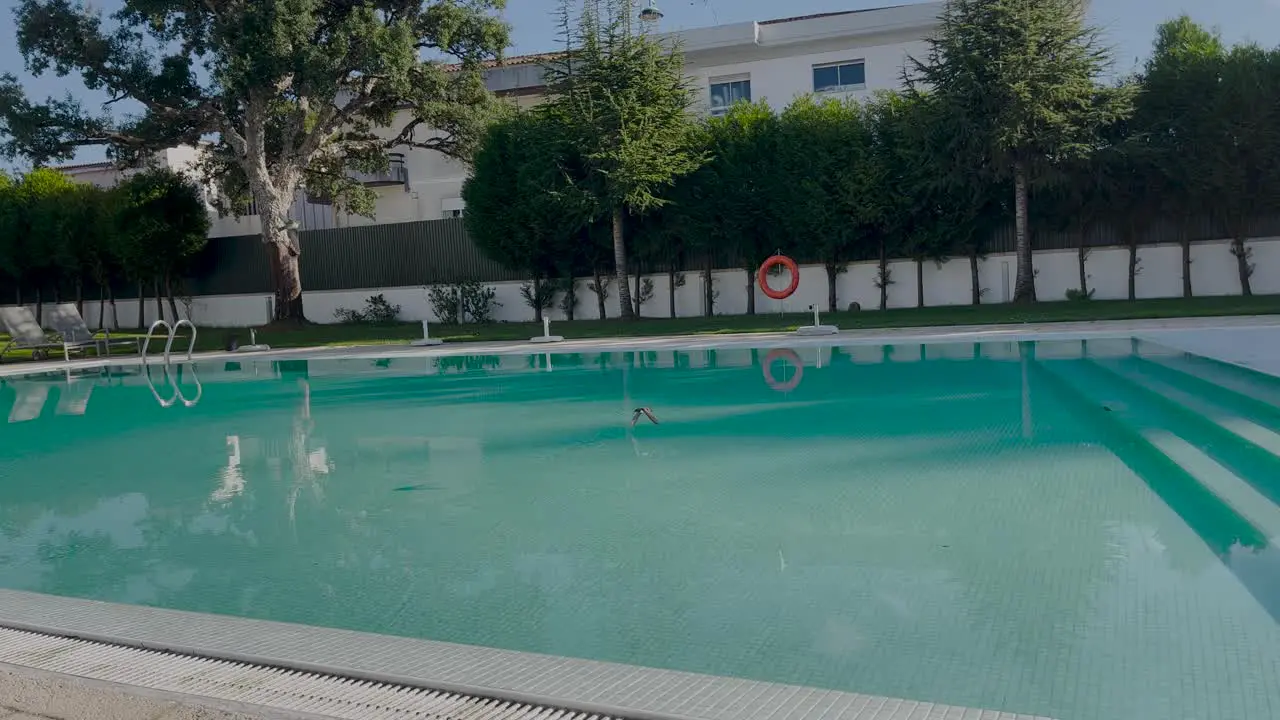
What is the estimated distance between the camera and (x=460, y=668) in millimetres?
A: 3080

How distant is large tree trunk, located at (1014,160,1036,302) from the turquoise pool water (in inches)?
365

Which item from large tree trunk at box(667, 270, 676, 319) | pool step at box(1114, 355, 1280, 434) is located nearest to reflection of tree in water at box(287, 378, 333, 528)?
pool step at box(1114, 355, 1280, 434)

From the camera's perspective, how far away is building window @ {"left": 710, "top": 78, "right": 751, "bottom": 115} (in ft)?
97.5

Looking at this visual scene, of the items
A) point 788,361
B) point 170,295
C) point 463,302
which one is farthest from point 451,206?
point 788,361

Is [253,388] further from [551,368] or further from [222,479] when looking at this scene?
[222,479]

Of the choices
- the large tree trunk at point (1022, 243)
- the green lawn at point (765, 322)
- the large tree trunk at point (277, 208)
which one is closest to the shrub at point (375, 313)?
the green lawn at point (765, 322)

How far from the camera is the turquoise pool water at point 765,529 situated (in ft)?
11.0

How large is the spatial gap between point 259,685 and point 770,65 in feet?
92.7

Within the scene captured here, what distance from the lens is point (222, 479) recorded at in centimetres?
711

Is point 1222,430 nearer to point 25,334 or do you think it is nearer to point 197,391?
point 197,391

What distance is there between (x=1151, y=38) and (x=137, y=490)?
25.8 metres

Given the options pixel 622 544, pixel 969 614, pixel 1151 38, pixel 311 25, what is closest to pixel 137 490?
pixel 622 544

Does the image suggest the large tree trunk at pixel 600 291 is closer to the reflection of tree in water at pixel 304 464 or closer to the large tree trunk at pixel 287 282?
the large tree trunk at pixel 287 282

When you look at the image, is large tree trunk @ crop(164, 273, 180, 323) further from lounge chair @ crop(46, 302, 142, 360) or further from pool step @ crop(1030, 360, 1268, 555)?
pool step @ crop(1030, 360, 1268, 555)
